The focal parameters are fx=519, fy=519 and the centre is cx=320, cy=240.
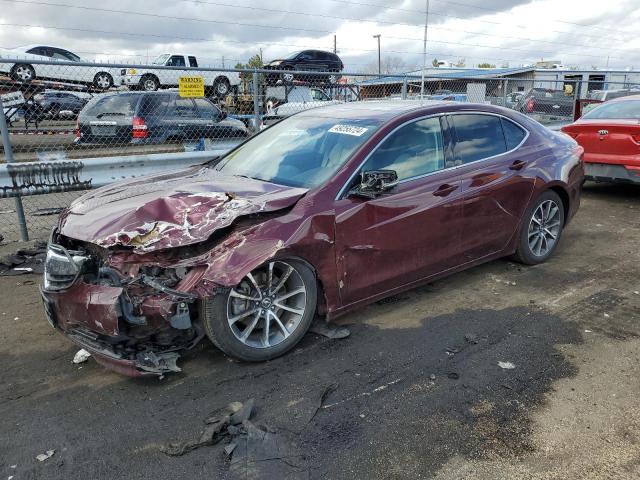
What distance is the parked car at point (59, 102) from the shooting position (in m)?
10.4

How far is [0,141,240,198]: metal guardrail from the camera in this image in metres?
5.62

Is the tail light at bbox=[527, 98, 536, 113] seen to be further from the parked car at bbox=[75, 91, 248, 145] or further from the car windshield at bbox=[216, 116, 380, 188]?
the car windshield at bbox=[216, 116, 380, 188]

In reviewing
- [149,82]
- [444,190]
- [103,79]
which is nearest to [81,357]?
[444,190]

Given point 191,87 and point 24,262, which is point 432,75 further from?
point 24,262

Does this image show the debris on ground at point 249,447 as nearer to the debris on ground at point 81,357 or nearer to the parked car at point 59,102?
the debris on ground at point 81,357

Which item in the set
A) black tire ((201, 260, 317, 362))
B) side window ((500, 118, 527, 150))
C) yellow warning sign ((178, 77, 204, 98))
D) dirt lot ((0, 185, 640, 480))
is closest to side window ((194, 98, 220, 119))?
yellow warning sign ((178, 77, 204, 98))

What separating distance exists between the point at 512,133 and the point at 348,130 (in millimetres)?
1824

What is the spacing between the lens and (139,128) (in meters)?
9.64

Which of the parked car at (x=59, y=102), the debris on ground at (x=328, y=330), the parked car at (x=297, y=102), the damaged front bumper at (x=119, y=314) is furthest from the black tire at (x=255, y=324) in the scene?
the parked car at (x=59, y=102)

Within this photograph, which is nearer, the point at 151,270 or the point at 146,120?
the point at 151,270

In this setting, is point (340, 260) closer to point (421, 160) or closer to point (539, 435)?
point (421, 160)

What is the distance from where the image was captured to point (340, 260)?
3.64 metres

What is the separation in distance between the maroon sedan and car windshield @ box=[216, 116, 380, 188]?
0.01 m

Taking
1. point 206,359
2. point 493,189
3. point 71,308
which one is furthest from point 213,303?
point 493,189
